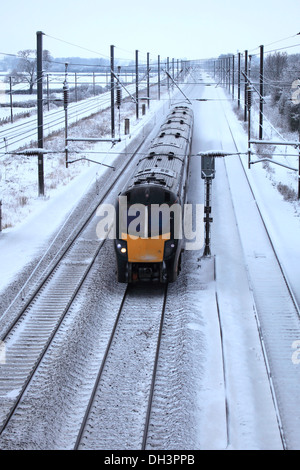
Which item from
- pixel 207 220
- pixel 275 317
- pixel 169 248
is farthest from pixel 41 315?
pixel 207 220

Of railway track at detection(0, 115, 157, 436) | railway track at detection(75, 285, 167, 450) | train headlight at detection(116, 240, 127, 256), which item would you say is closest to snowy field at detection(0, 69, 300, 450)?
railway track at detection(75, 285, 167, 450)

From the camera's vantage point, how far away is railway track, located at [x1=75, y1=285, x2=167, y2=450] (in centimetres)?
974

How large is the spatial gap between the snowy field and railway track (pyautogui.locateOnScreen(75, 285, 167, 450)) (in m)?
0.57

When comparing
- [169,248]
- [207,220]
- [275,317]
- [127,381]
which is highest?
[207,220]

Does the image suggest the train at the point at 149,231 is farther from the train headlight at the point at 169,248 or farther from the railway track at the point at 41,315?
the railway track at the point at 41,315

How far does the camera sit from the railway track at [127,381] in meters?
9.74

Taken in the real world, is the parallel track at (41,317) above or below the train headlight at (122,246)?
below

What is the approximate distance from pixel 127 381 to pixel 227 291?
5.33 meters

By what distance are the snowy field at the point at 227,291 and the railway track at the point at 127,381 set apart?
565 millimetres

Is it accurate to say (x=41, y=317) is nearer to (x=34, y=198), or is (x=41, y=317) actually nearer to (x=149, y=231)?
(x=149, y=231)

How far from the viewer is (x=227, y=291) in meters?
15.9

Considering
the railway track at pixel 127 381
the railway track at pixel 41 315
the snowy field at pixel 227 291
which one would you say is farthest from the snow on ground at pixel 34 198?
the railway track at pixel 127 381

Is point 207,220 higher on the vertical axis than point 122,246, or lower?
higher

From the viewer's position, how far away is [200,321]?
46.2ft
